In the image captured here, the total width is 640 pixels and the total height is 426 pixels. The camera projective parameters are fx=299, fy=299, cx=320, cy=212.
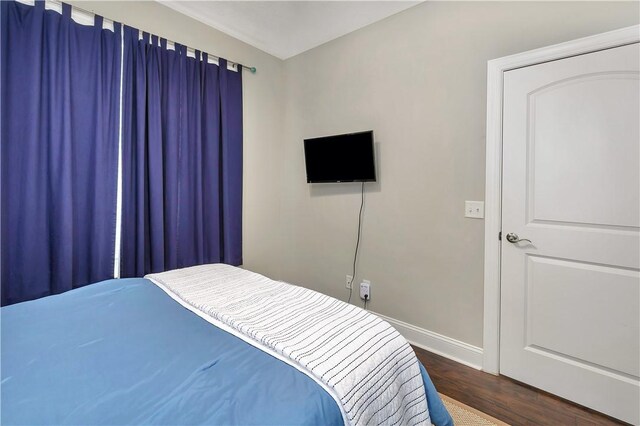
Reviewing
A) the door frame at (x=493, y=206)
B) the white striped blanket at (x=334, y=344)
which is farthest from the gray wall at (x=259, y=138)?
the door frame at (x=493, y=206)

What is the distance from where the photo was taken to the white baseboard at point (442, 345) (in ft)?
6.96

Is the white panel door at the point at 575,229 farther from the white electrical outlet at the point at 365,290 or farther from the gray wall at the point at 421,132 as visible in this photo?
the white electrical outlet at the point at 365,290

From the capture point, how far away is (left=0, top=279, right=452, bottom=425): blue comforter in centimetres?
77

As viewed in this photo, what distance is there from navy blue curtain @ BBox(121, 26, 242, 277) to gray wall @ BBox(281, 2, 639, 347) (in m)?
0.84

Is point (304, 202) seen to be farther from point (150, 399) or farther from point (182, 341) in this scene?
point (150, 399)

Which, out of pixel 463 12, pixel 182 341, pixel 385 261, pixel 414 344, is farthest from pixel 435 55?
pixel 182 341

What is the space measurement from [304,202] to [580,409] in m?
2.54

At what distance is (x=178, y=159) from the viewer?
2.45 m

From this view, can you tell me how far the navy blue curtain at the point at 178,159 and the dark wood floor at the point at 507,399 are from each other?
2028 millimetres

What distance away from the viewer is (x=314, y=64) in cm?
304

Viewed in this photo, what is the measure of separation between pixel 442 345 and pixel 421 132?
64.7 inches

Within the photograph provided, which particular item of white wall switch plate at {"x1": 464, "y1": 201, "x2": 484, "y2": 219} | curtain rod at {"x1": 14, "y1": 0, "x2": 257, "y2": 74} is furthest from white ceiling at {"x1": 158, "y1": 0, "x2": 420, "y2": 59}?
white wall switch plate at {"x1": 464, "y1": 201, "x2": 484, "y2": 219}

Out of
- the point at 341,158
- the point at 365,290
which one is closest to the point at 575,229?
the point at 365,290

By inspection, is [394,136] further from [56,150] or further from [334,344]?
[56,150]
